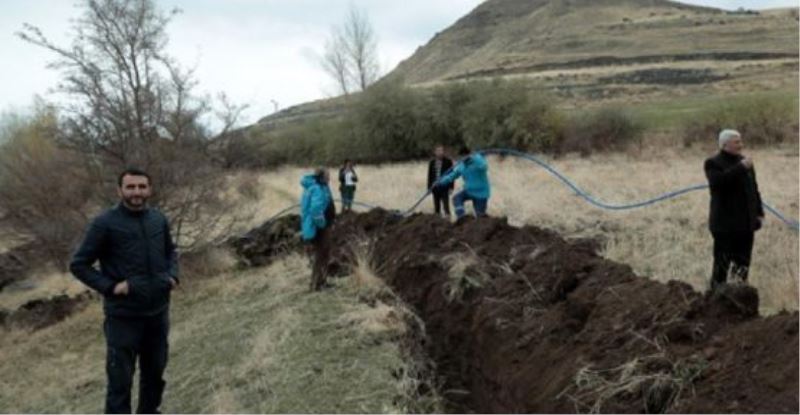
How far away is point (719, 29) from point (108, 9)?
97722 mm

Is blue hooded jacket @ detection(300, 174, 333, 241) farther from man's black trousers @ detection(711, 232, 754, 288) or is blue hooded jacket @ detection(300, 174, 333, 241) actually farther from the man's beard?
man's black trousers @ detection(711, 232, 754, 288)

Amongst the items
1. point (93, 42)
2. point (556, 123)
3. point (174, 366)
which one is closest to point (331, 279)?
point (174, 366)

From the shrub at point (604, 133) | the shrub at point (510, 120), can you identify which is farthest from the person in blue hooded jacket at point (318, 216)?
the shrub at point (510, 120)

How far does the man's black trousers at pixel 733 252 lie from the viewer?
24.7 feet

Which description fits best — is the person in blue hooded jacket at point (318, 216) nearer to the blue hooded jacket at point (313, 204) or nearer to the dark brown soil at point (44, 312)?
the blue hooded jacket at point (313, 204)

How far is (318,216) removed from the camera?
11.0 meters

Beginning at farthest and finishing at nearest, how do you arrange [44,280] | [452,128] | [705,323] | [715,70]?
[715,70] → [452,128] → [44,280] → [705,323]

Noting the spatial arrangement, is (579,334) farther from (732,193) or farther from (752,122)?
(752,122)

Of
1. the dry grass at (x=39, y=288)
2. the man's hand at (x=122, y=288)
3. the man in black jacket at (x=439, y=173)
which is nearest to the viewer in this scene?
the man's hand at (x=122, y=288)

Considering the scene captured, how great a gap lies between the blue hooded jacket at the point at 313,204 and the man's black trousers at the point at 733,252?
5.15m

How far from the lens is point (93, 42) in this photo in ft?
65.9

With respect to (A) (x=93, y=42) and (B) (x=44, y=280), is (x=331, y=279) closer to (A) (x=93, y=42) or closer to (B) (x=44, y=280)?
(A) (x=93, y=42)

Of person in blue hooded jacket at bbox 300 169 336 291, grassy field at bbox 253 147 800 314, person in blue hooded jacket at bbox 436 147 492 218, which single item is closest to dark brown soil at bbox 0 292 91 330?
grassy field at bbox 253 147 800 314

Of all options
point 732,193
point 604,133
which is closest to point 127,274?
point 732,193
